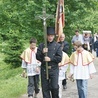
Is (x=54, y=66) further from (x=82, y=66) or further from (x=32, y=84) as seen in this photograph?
(x=32, y=84)

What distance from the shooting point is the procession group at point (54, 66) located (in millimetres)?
8133

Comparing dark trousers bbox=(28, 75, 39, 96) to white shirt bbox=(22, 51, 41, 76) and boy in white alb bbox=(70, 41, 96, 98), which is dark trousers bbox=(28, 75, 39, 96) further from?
boy in white alb bbox=(70, 41, 96, 98)

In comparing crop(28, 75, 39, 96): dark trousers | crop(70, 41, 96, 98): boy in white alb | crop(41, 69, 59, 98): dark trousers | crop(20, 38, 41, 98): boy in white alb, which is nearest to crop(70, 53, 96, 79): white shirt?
crop(70, 41, 96, 98): boy in white alb

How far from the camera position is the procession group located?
813 cm

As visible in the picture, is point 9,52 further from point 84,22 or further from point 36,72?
point 36,72

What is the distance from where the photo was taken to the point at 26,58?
9.81 m

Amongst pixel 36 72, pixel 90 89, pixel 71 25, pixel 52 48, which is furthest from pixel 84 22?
pixel 52 48

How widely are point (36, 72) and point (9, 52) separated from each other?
1390 cm

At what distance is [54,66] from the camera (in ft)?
26.9

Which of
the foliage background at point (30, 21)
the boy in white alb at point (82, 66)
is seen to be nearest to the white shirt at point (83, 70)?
the boy in white alb at point (82, 66)

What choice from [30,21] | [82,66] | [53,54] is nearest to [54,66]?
[53,54]

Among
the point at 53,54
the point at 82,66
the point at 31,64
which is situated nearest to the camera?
the point at 53,54

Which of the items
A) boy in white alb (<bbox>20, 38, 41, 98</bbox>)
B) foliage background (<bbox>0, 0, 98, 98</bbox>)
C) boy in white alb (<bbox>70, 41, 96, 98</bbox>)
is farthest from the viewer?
foliage background (<bbox>0, 0, 98, 98</bbox>)

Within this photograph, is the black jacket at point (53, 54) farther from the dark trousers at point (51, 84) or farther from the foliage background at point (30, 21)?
the foliage background at point (30, 21)
